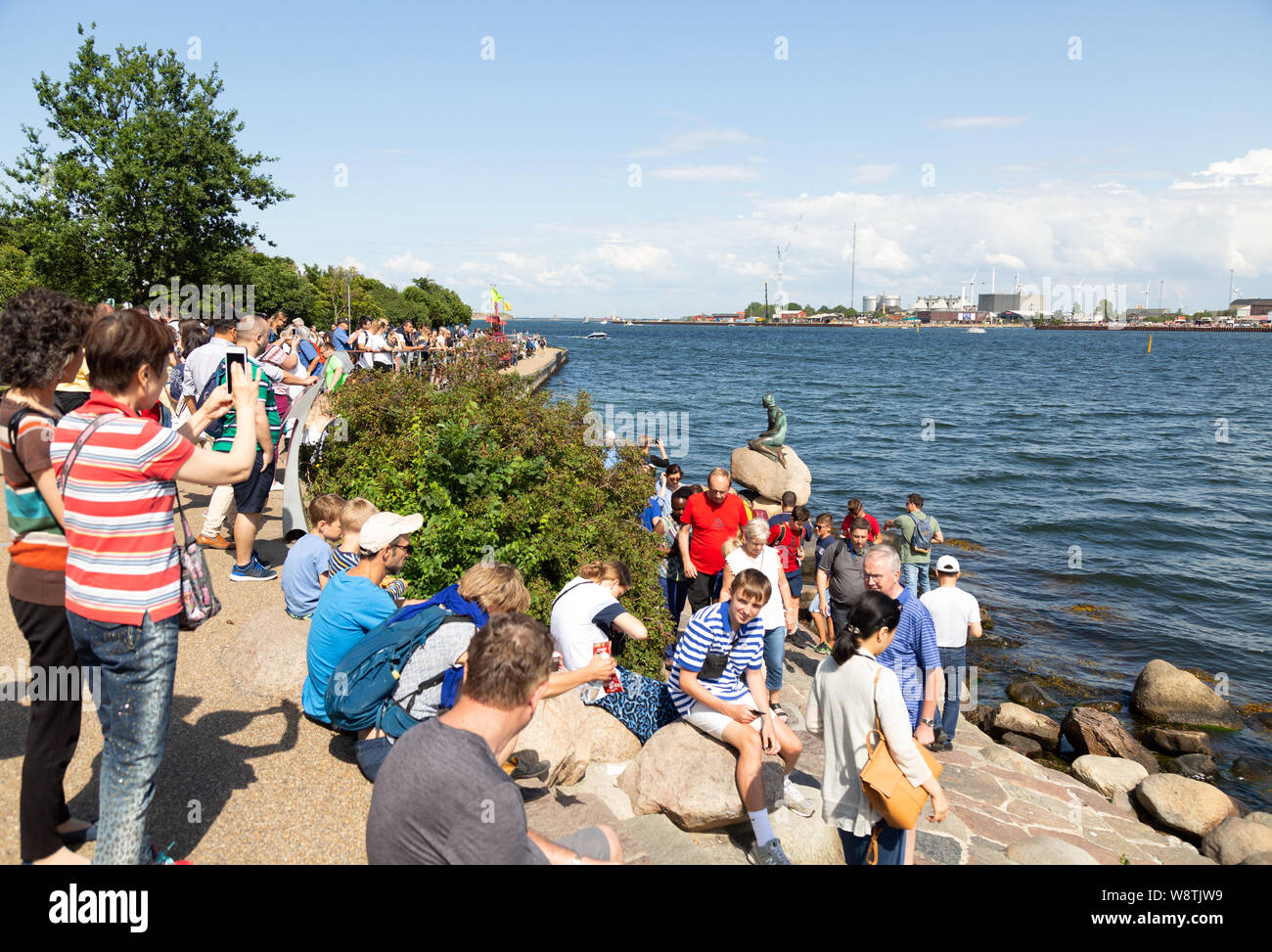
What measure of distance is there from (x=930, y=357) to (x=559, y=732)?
99.9 metres

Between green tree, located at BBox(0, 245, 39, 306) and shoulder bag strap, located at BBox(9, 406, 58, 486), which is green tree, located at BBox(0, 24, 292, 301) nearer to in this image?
green tree, located at BBox(0, 245, 39, 306)

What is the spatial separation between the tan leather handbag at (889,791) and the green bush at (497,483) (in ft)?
13.3

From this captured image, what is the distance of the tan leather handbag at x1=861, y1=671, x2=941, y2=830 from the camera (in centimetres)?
379

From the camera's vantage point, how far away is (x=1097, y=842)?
22.4 ft

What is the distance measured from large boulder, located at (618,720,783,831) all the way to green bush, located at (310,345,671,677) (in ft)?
8.10

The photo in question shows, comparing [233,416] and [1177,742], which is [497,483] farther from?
[1177,742]

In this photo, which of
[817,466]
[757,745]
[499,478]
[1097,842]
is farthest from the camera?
[817,466]

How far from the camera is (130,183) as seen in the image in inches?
943

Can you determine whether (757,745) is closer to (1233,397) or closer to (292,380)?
(292,380)

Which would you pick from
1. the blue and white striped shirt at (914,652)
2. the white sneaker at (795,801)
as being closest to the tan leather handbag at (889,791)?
the white sneaker at (795,801)

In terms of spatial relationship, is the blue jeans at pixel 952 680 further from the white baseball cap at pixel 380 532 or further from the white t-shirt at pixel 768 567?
the white baseball cap at pixel 380 532

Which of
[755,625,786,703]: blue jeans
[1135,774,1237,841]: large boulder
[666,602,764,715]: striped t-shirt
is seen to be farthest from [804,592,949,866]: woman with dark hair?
[1135,774,1237,841]: large boulder

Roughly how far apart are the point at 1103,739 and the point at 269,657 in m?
8.90
